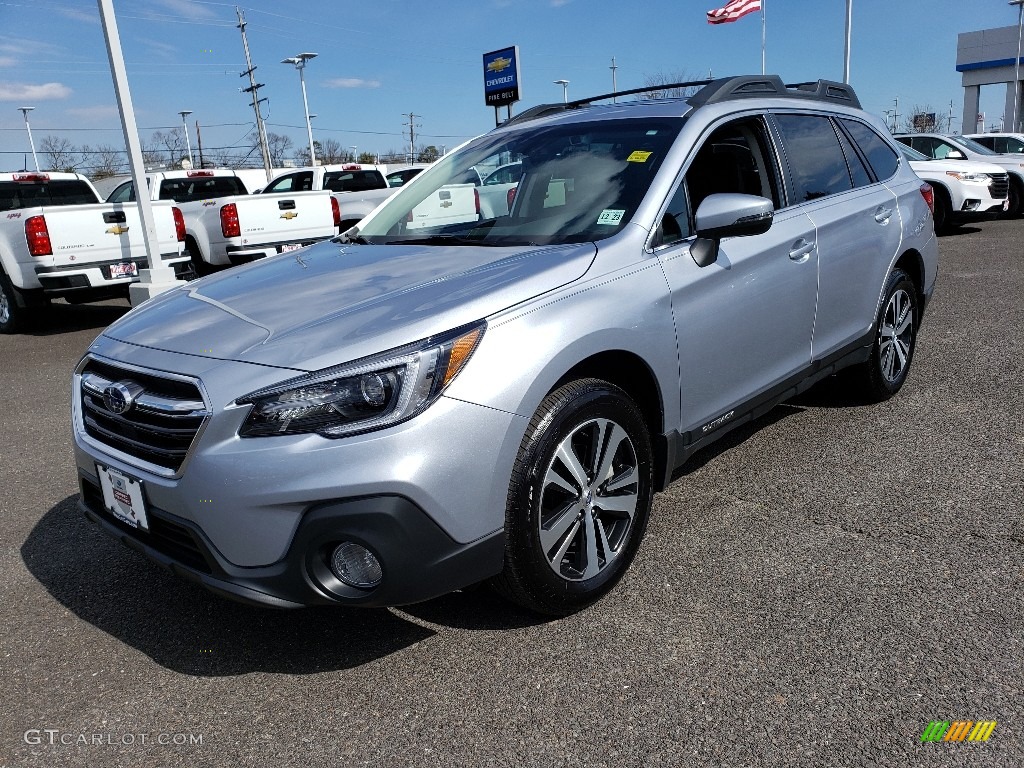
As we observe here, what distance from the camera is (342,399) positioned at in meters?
2.33

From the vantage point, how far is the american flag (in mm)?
25469

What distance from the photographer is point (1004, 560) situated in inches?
123

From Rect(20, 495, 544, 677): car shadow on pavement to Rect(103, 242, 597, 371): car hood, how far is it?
2.89ft

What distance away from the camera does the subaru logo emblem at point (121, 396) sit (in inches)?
102

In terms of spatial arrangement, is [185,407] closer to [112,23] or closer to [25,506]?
[25,506]

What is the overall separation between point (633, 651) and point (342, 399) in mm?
1253

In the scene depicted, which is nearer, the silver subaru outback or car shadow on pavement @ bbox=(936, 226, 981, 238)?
the silver subaru outback

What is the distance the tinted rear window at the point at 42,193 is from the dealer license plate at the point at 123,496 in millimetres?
9780

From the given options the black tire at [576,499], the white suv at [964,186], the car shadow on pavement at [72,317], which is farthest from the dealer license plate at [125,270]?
the white suv at [964,186]

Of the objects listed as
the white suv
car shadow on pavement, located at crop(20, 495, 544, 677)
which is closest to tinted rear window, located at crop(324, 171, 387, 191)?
the white suv

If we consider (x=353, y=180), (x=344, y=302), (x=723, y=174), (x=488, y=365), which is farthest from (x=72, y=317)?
(x=488, y=365)

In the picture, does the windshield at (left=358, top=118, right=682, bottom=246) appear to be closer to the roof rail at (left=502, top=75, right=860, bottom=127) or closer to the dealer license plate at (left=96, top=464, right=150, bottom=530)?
the roof rail at (left=502, top=75, right=860, bottom=127)

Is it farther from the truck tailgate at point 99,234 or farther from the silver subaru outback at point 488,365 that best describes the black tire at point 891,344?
the truck tailgate at point 99,234
